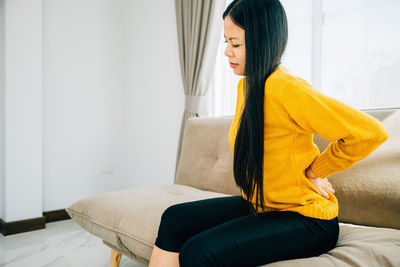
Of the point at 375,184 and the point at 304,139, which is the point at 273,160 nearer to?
the point at 304,139

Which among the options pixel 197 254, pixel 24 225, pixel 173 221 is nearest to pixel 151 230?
pixel 173 221

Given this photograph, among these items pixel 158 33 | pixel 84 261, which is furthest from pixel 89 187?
pixel 158 33

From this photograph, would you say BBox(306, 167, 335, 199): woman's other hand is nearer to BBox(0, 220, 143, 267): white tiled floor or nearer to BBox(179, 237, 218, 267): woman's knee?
BBox(179, 237, 218, 267): woman's knee

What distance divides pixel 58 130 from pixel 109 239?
6.17ft

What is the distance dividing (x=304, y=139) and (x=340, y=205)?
572 mm

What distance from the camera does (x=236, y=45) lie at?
93cm

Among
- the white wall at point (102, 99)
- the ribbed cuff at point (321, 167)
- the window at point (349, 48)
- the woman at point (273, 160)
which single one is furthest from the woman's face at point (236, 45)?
the white wall at point (102, 99)

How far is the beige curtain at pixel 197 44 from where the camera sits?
7.92ft

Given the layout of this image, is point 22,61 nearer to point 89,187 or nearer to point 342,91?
point 89,187

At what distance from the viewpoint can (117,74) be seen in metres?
3.39

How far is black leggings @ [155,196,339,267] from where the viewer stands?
0.74 m

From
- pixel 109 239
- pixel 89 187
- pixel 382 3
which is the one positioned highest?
pixel 382 3

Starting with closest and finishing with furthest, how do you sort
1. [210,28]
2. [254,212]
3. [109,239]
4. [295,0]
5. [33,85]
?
[254,212], [109,239], [295,0], [210,28], [33,85]

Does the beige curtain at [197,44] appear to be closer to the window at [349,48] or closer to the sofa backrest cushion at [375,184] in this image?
the window at [349,48]
